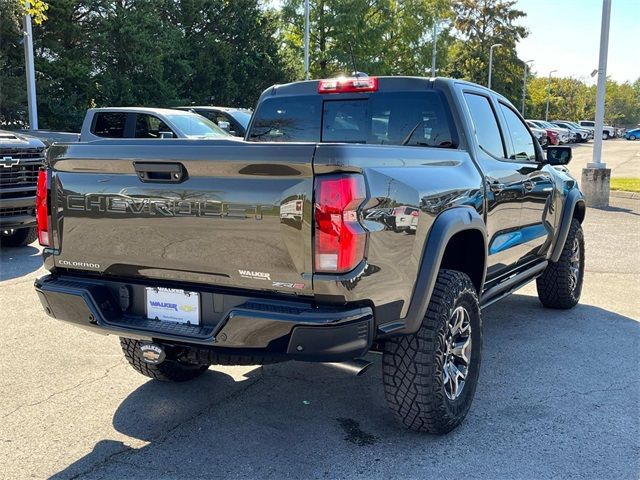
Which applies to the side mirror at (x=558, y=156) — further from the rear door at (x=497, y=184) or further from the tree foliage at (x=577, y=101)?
the tree foliage at (x=577, y=101)

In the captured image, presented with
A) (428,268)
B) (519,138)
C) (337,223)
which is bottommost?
(428,268)

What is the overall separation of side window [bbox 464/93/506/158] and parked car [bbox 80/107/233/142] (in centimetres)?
711

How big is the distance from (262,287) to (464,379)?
144 centimetres

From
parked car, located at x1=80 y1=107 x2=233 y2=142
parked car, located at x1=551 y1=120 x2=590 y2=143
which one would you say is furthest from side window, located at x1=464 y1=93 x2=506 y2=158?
parked car, located at x1=551 y1=120 x2=590 y2=143

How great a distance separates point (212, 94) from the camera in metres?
28.7

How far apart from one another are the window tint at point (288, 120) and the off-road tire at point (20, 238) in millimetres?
5170

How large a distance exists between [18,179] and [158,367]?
5.25 m

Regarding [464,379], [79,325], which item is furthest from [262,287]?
[464,379]

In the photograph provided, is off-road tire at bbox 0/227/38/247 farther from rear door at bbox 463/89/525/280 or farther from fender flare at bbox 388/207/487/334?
fender flare at bbox 388/207/487/334

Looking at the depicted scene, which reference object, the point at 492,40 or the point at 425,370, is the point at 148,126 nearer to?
the point at 425,370

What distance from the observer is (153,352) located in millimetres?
3215

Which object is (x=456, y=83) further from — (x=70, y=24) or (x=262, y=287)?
(x=70, y=24)

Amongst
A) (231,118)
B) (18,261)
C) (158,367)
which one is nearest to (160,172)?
(158,367)

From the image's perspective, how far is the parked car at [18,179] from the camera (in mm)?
7875
